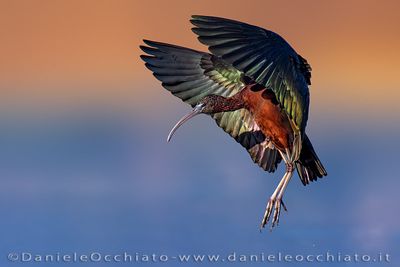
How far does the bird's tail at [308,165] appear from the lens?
5.45 meters

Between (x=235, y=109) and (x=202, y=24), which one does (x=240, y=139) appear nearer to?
(x=235, y=109)

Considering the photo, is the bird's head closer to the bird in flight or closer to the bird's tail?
the bird in flight

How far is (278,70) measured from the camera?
199 inches

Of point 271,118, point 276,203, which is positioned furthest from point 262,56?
point 276,203

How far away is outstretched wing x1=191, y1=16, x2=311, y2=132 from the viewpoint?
16.3 ft

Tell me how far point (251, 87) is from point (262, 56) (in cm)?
40

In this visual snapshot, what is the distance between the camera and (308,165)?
548 cm

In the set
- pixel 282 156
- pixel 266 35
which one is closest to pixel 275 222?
pixel 282 156

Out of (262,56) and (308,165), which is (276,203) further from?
(262,56)

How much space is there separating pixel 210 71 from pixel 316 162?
568mm

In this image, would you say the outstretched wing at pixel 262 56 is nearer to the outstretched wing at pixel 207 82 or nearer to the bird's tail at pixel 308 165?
the bird's tail at pixel 308 165

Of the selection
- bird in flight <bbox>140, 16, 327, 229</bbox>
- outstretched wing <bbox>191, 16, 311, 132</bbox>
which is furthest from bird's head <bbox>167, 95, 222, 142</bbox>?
outstretched wing <bbox>191, 16, 311, 132</bbox>

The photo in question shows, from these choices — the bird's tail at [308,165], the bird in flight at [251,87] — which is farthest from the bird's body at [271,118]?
the bird's tail at [308,165]

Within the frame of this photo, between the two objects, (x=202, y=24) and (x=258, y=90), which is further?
(x=258, y=90)
